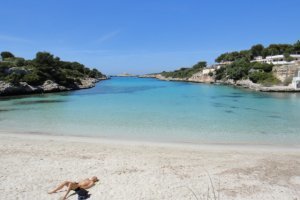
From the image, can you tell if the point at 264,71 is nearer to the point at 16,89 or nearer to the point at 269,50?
the point at 269,50

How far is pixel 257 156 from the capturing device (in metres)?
11.2

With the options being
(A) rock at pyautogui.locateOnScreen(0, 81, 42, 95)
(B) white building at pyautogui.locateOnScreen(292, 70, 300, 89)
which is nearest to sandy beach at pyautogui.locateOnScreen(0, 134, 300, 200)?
(A) rock at pyautogui.locateOnScreen(0, 81, 42, 95)

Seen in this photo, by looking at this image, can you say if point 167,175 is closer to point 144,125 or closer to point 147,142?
point 147,142

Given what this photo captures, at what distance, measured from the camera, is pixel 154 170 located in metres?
9.15

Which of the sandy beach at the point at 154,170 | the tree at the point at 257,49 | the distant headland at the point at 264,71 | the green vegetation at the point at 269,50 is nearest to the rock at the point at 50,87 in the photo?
the distant headland at the point at 264,71

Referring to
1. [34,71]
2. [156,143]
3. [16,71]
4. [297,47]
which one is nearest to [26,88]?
[16,71]

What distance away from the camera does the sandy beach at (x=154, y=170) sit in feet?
24.2

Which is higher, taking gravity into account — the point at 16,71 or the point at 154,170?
the point at 16,71

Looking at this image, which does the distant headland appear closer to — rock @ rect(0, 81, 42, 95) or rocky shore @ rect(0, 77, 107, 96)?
rocky shore @ rect(0, 77, 107, 96)

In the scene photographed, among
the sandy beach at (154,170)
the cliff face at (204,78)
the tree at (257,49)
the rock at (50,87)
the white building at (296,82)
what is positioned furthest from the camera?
the cliff face at (204,78)

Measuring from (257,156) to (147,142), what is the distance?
533 centimetres

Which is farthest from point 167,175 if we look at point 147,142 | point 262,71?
point 262,71

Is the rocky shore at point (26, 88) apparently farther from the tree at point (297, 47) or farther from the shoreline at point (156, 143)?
the tree at point (297, 47)

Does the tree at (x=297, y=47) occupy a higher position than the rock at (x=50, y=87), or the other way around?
the tree at (x=297, y=47)
